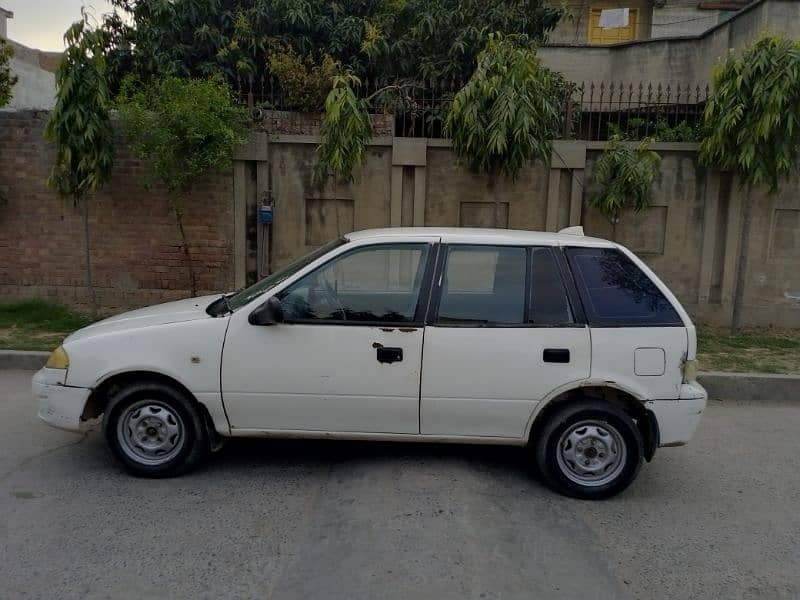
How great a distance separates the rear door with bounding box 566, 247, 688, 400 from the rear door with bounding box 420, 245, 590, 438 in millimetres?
115

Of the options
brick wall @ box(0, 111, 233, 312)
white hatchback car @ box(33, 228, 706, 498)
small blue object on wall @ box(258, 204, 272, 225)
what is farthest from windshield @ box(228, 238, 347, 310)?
brick wall @ box(0, 111, 233, 312)

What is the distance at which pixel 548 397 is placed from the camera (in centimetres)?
461

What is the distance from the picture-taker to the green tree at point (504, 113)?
8711 mm

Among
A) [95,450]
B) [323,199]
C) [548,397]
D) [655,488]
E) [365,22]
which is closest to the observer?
[548,397]

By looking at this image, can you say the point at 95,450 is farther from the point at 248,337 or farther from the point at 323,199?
the point at 323,199

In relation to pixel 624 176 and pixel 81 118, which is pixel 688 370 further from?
pixel 81 118

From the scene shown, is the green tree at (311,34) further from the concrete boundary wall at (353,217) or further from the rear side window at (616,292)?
the rear side window at (616,292)

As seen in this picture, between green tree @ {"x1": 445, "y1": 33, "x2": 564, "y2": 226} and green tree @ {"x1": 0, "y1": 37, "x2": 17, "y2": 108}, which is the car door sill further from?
green tree @ {"x1": 0, "y1": 37, "x2": 17, "y2": 108}

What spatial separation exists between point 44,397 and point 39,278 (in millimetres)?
6016

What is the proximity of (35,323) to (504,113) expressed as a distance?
257 inches

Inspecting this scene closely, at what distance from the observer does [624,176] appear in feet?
29.7

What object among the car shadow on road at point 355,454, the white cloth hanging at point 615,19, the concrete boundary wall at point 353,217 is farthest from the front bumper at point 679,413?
the white cloth hanging at point 615,19

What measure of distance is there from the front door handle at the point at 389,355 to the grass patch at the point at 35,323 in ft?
16.2

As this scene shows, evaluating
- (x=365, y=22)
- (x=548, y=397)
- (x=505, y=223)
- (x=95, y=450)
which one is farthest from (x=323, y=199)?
(x=548, y=397)
